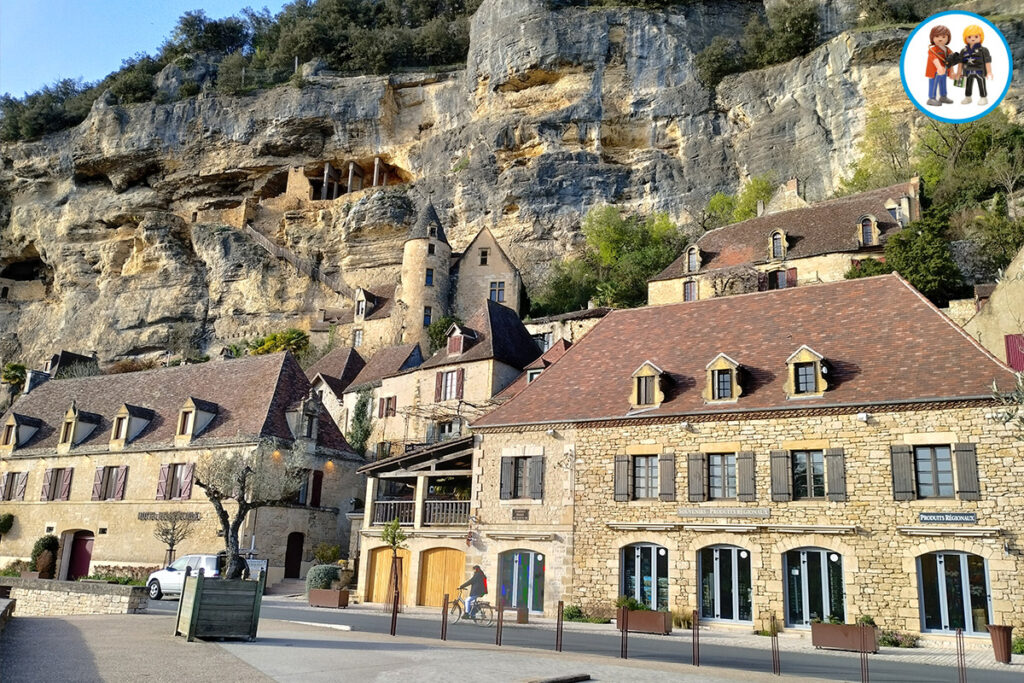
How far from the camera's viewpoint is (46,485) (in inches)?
1436

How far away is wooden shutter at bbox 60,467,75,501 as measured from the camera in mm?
35591

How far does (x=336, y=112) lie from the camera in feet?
216

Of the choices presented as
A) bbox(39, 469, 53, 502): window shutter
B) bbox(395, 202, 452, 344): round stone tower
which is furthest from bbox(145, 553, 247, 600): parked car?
bbox(395, 202, 452, 344): round stone tower

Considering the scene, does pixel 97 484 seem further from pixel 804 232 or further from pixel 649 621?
pixel 804 232

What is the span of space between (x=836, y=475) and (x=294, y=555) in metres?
20.9

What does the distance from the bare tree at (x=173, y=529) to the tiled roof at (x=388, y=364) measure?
517 inches

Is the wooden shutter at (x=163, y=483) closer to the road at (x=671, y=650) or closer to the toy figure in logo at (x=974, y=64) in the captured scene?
the road at (x=671, y=650)

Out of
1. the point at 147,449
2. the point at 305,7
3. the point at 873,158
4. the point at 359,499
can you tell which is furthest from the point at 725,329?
the point at 305,7

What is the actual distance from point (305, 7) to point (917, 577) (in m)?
80.8

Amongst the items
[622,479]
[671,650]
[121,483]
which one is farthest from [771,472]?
[121,483]

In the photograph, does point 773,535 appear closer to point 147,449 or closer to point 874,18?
point 147,449

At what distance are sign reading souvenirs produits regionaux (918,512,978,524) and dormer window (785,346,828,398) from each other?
3.60 metres

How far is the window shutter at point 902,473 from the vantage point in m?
18.4

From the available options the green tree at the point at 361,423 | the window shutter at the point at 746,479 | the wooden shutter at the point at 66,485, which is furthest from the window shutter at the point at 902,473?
the wooden shutter at the point at 66,485
